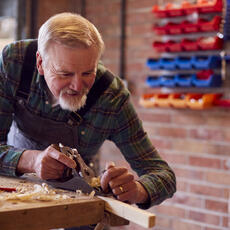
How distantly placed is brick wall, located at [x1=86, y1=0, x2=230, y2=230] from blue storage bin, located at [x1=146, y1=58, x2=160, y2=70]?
0.53 ft

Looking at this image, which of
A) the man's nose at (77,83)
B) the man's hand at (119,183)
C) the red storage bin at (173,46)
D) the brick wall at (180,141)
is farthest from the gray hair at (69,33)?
the brick wall at (180,141)

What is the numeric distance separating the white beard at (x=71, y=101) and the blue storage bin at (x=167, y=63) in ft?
4.03

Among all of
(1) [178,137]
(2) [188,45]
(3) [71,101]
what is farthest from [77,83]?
(1) [178,137]

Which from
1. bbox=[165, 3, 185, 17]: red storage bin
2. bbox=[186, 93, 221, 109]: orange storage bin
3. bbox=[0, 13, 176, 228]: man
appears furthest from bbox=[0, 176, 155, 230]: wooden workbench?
bbox=[165, 3, 185, 17]: red storage bin

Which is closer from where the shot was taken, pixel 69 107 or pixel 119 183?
pixel 119 183

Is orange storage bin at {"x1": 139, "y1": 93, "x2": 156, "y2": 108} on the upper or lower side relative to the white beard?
lower

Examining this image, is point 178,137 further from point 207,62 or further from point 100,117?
point 100,117

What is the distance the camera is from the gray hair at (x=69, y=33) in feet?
5.08

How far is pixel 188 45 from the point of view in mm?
2740

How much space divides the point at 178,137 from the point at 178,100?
30 centimetres

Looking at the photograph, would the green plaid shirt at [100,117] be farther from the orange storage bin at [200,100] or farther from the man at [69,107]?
the orange storage bin at [200,100]

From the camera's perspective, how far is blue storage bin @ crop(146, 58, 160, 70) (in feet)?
9.39

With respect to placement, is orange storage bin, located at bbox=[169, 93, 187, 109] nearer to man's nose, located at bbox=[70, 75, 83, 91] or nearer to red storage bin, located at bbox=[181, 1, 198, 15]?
red storage bin, located at bbox=[181, 1, 198, 15]

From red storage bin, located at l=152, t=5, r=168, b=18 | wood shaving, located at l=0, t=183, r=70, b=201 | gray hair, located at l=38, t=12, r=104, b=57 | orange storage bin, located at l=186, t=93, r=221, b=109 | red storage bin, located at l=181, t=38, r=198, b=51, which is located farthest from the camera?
red storage bin, located at l=152, t=5, r=168, b=18
